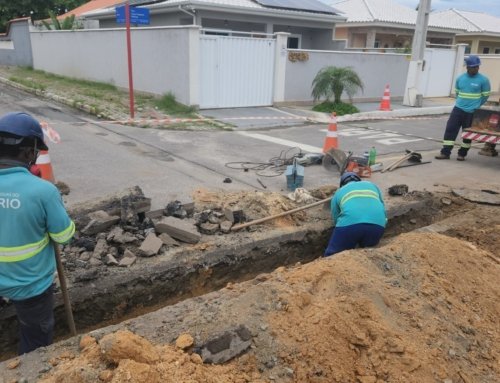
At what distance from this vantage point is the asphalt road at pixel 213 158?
734 cm

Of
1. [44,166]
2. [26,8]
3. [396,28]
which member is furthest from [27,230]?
[26,8]

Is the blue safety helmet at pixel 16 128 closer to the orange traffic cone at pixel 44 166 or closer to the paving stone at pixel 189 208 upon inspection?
the paving stone at pixel 189 208

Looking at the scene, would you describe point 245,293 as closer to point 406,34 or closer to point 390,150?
point 390,150

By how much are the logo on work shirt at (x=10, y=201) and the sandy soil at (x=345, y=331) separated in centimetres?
96

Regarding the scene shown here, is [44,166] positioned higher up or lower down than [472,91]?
lower down

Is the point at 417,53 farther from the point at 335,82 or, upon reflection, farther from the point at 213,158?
the point at 213,158

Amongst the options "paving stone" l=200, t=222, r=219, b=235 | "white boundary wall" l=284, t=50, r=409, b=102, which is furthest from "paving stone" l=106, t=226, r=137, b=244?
"white boundary wall" l=284, t=50, r=409, b=102

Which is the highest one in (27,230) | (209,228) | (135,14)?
(135,14)

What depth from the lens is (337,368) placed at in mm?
2984

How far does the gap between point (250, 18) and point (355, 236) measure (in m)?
15.4

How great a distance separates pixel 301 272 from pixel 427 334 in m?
1.10

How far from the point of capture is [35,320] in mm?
3080

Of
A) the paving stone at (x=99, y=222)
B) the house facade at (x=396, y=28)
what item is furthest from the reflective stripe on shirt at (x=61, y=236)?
the house facade at (x=396, y=28)

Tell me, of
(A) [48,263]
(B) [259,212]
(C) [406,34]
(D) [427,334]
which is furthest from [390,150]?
(C) [406,34]
